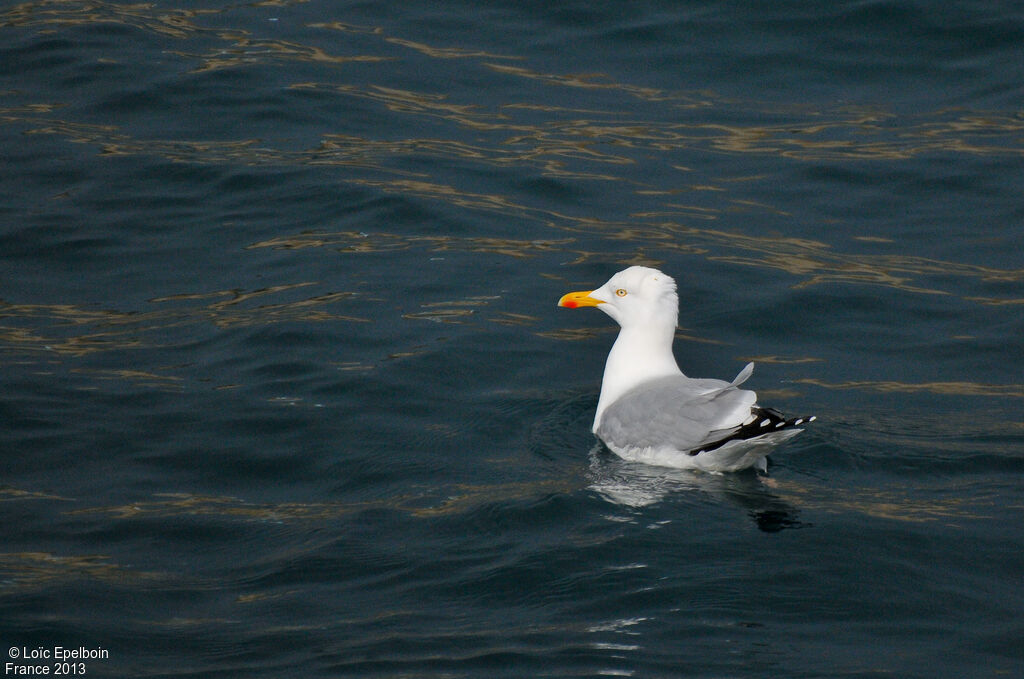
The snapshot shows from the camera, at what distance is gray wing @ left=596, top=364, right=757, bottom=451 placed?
20.8ft

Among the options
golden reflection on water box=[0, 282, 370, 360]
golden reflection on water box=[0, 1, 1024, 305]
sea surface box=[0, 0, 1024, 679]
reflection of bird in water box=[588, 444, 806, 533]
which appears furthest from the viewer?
golden reflection on water box=[0, 1, 1024, 305]

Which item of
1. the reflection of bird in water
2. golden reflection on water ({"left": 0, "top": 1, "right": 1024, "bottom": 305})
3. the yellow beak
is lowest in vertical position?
the reflection of bird in water

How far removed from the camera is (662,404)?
6.75m

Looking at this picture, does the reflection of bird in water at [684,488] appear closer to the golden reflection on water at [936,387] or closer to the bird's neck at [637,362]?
the bird's neck at [637,362]

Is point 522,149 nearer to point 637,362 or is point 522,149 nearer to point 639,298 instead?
point 639,298

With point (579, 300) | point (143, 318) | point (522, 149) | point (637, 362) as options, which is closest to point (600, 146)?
point (522, 149)

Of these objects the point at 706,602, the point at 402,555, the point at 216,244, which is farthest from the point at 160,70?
the point at 706,602

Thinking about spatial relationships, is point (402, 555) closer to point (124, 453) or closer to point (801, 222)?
point (124, 453)

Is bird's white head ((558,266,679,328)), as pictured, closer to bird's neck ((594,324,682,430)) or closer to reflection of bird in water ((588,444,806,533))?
bird's neck ((594,324,682,430))

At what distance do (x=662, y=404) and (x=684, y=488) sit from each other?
0.52 m

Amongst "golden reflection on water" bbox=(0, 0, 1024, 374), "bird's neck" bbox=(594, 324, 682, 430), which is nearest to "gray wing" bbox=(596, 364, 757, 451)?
"bird's neck" bbox=(594, 324, 682, 430)

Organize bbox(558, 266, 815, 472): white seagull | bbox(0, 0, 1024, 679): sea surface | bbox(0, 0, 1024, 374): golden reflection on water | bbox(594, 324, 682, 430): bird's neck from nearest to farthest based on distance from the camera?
bbox(0, 0, 1024, 679): sea surface → bbox(558, 266, 815, 472): white seagull → bbox(594, 324, 682, 430): bird's neck → bbox(0, 0, 1024, 374): golden reflection on water

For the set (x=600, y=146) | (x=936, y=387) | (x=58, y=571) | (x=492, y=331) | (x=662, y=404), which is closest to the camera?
(x=58, y=571)

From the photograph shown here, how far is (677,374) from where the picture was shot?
737cm
